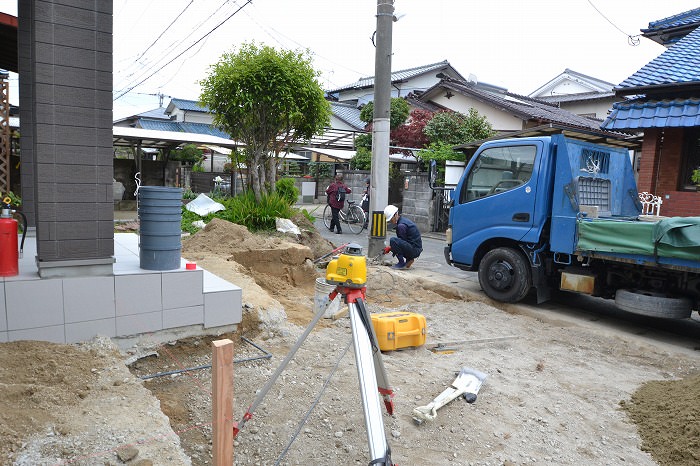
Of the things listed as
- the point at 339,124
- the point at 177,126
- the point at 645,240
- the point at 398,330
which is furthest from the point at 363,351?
the point at 177,126

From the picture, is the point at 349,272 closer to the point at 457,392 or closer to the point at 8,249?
the point at 457,392

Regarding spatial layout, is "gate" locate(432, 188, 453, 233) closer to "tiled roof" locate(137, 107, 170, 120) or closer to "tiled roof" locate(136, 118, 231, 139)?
"tiled roof" locate(136, 118, 231, 139)

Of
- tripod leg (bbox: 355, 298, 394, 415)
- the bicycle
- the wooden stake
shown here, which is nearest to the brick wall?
the bicycle

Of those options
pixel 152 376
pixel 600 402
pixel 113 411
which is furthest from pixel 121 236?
pixel 600 402

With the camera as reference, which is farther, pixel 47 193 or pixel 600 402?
pixel 600 402

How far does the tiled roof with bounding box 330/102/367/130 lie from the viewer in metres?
30.1

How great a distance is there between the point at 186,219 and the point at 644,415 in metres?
9.69

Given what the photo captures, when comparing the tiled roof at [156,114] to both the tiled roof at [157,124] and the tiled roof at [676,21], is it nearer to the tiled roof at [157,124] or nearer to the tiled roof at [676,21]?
the tiled roof at [157,124]

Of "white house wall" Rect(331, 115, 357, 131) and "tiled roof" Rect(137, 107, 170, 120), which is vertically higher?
"tiled roof" Rect(137, 107, 170, 120)

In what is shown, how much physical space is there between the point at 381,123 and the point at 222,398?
8214 millimetres

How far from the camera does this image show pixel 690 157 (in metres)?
10.4

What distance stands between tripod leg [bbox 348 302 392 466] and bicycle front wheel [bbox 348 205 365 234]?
42.8ft

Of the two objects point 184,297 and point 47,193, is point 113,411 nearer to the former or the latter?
point 184,297

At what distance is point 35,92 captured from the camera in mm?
3781
